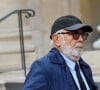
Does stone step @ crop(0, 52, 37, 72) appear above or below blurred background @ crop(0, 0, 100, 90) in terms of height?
below

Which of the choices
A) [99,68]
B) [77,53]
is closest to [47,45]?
[99,68]

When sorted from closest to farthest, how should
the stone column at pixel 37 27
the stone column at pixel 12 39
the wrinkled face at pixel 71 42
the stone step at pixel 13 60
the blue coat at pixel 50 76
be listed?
the blue coat at pixel 50 76, the wrinkled face at pixel 71 42, the stone step at pixel 13 60, the stone column at pixel 12 39, the stone column at pixel 37 27

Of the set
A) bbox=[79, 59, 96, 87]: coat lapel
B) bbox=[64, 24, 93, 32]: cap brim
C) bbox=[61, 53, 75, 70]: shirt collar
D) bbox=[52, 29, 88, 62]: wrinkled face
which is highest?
bbox=[64, 24, 93, 32]: cap brim

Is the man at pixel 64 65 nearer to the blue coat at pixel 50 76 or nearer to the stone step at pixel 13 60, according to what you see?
the blue coat at pixel 50 76

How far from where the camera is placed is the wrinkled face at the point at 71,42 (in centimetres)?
302

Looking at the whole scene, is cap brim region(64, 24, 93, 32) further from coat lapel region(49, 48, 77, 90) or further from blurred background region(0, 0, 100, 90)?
blurred background region(0, 0, 100, 90)

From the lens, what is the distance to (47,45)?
963 centimetres

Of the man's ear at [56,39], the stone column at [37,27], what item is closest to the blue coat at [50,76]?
the man's ear at [56,39]

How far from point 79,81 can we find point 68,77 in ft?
0.30

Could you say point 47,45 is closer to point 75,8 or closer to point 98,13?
point 75,8

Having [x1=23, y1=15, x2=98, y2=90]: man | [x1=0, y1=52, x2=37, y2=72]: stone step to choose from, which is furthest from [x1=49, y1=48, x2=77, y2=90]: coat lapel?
[x1=0, y1=52, x2=37, y2=72]: stone step

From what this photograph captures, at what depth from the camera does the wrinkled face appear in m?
3.02

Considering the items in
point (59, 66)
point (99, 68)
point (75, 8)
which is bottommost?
point (99, 68)

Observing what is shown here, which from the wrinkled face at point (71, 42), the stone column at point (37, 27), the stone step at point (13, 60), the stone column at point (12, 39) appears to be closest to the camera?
the wrinkled face at point (71, 42)
